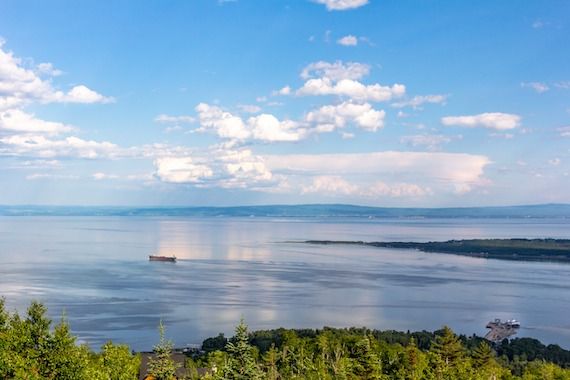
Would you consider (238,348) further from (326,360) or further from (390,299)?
(390,299)

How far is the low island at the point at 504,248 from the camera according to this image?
78.9 metres

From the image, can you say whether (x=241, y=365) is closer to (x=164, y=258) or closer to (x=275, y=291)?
(x=275, y=291)

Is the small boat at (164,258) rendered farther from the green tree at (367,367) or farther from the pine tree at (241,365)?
the pine tree at (241,365)

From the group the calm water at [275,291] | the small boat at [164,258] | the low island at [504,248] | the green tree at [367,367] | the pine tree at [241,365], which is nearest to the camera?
the pine tree at [241,365]

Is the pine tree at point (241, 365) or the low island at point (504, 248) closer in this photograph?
the pine tree at point (241, 365)

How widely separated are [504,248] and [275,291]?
162 ft

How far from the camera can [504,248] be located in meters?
84.8

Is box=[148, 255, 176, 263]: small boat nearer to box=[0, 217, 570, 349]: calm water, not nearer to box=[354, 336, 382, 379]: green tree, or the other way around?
box=[0, 217, 570, 349]: calm water

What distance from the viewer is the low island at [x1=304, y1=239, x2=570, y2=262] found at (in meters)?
78.9

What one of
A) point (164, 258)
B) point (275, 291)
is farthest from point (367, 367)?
point (164, 258)

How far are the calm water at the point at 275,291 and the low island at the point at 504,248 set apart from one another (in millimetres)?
5659

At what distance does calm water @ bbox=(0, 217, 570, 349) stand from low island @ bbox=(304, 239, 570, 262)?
5.66m

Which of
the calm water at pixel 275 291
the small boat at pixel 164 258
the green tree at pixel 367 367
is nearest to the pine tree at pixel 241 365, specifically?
the green tree at pixel 367 367

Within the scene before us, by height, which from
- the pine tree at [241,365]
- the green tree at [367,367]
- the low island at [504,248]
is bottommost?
the low island at [504,248]
